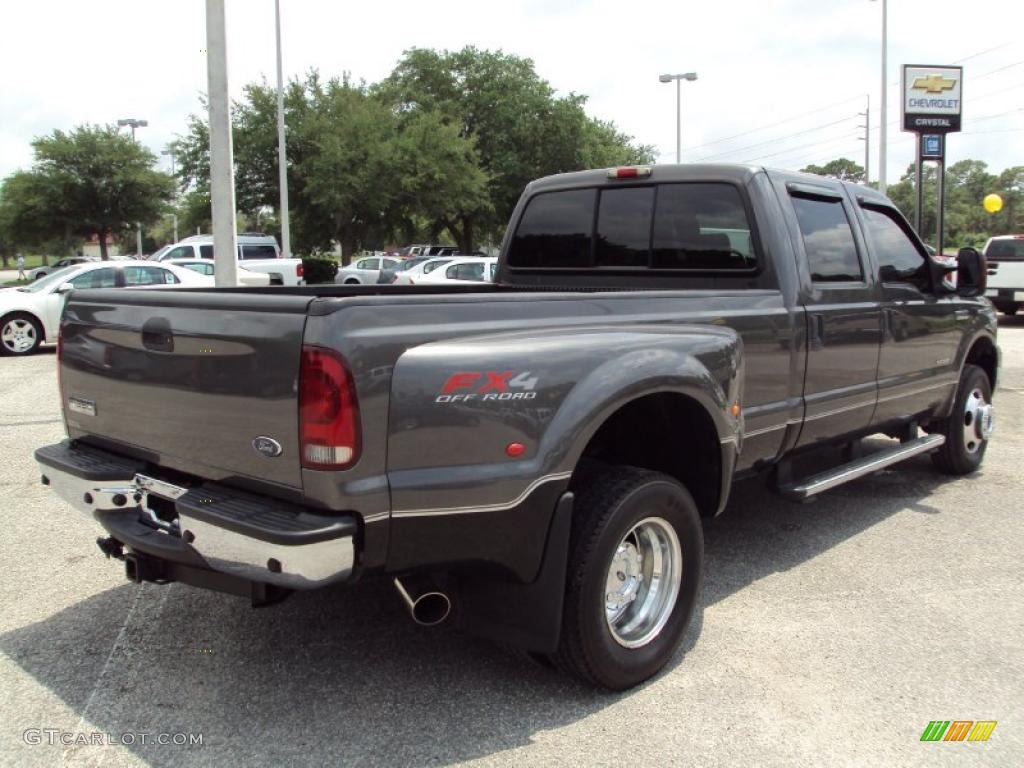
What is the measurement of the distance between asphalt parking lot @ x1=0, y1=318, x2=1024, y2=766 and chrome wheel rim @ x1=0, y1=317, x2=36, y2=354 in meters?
9.85

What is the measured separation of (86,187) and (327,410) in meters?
40.7

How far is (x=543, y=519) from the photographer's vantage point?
2.86 m

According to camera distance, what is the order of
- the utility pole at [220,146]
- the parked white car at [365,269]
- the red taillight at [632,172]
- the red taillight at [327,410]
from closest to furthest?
1. the red taillight at [327,410]
2. the red taillight at [632,172]
3. the utility pole at [220,146]
4. the parked white car at [365,269]

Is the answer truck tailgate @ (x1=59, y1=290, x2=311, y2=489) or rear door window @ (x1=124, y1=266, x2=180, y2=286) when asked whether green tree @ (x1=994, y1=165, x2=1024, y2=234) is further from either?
truck tailgate @ (x1=59, y1=290, x2=311, y2=489)

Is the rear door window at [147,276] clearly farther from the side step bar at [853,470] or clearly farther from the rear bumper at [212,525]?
the side step bar at [853,470]

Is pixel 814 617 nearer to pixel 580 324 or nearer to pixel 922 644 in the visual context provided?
pixel 922 644

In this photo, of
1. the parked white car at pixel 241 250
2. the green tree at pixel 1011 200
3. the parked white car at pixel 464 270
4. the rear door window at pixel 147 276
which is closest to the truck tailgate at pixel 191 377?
the rear door window at pixel 147 276

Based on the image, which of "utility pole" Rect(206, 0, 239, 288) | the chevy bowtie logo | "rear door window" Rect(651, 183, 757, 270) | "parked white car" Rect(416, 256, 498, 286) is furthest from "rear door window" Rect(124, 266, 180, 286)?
the chevy bowtie logo

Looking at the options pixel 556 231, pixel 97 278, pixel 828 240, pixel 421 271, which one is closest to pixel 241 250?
pixel 421 271

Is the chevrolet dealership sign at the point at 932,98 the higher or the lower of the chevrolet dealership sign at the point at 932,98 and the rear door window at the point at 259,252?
the higher

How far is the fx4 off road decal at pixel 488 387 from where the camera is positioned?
8.70ft

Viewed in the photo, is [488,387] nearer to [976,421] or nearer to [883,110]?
[976,421]

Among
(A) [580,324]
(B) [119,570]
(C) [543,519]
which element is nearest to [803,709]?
(C) [543,519]

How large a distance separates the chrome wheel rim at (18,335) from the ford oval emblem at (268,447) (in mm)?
12750
